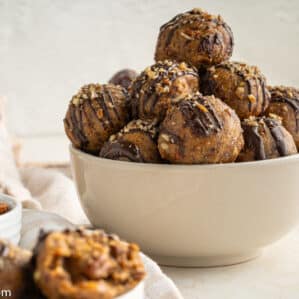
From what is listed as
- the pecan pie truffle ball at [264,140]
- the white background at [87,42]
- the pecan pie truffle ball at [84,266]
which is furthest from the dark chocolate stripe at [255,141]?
the white background at [87,42]

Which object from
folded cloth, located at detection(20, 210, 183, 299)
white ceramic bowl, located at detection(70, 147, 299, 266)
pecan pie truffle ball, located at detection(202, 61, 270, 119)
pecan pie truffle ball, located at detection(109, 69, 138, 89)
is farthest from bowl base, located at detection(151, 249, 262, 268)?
pecan pie truffle ball, located at detection(109, 69, 138, 89)

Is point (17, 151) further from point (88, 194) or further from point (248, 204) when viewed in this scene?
point (248, 204)

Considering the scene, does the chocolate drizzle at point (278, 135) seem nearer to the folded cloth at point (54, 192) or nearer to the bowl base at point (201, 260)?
the bowl base at point (201, 260)

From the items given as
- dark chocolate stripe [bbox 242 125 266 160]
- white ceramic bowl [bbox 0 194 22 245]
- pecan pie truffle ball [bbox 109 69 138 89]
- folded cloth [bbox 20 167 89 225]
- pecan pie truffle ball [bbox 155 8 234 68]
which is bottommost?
folded cloth [bbox 20 167 89 225]

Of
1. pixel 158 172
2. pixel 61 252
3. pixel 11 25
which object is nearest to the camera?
pixel 61 252

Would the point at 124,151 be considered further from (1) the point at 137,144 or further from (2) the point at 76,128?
(2) the point at 76,128

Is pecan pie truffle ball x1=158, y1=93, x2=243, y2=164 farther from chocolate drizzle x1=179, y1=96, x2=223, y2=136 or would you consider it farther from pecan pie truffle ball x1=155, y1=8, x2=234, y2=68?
pecan pie truffle ball x1=155, y1=8, x2=234, y2=68

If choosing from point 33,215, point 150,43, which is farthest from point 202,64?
point 150,43
